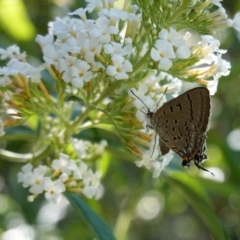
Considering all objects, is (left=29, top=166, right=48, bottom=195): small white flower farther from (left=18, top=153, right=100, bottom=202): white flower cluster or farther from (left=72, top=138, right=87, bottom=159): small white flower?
(left=72, top=138, right=87, bottom=159): small white flower

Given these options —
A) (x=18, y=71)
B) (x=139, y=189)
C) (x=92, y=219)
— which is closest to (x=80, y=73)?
(x=18, y=71)

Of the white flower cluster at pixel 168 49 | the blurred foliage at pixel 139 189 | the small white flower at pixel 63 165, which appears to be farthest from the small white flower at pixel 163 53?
the blurred foliage at pixel 139 189

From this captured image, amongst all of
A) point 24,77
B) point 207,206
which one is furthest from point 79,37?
point 207,206

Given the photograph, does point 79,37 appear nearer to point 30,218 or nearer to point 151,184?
point 151,184

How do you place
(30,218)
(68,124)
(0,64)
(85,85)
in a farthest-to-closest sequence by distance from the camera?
1. (30,218)
2. (0,64)
3. (68,124)
4. (85,85)

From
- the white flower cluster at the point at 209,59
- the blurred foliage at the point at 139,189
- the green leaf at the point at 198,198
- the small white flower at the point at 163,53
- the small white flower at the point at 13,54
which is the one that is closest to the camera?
the small white flower at the point at 163,53

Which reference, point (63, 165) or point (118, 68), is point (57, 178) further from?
point (118, 68)

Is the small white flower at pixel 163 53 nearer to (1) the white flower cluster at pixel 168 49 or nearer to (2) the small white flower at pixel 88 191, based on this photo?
(1) the white flower cluster at pixel 168 49
